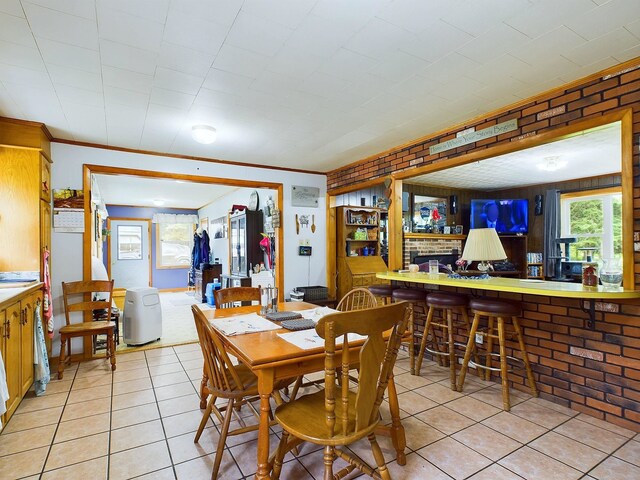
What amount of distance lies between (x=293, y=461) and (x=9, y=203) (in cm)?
327

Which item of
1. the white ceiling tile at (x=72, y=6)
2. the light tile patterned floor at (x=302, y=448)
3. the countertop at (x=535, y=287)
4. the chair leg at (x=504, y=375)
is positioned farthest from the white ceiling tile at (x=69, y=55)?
the chair leg at (x=504, y=375)

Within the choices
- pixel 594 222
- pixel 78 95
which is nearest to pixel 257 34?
pixel 78 95

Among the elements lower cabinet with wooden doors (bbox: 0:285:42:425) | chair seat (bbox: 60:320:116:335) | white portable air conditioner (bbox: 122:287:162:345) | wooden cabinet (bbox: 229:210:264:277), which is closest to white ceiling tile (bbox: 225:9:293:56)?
lower cabinet with wooden doors (bbox: 0:285:42:425)

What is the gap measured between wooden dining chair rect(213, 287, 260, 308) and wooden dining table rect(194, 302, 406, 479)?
893 millimetres

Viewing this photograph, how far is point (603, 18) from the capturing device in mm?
1772

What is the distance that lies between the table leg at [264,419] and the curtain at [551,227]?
250 inches

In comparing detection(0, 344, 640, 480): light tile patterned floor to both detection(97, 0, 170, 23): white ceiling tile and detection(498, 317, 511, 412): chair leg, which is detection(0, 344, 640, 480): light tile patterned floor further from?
detection(97, 0, 170, 23): white ceiling tile

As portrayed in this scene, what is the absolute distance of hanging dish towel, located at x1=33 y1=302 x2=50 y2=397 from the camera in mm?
2785

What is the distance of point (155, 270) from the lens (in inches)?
351

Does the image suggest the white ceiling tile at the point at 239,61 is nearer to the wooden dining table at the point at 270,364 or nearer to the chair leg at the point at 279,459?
the wooden dining table at the point at 270,364

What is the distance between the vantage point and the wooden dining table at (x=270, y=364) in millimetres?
1535

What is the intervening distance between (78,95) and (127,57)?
0.87 m

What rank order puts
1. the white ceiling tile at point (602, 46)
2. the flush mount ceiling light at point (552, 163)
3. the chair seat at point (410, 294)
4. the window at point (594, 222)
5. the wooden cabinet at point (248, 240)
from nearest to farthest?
the white ceiling tile at point (602, 46) → the chair seat at point (410, 294) → the flush mount ceiling light at point (552, 163) → the window at point (594, 222) → the wooden cabinet at point (248, 240)

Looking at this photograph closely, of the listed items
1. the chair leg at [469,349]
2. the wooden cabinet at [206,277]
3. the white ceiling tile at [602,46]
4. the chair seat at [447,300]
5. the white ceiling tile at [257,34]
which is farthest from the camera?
the wooden cabinet at [206,277]
